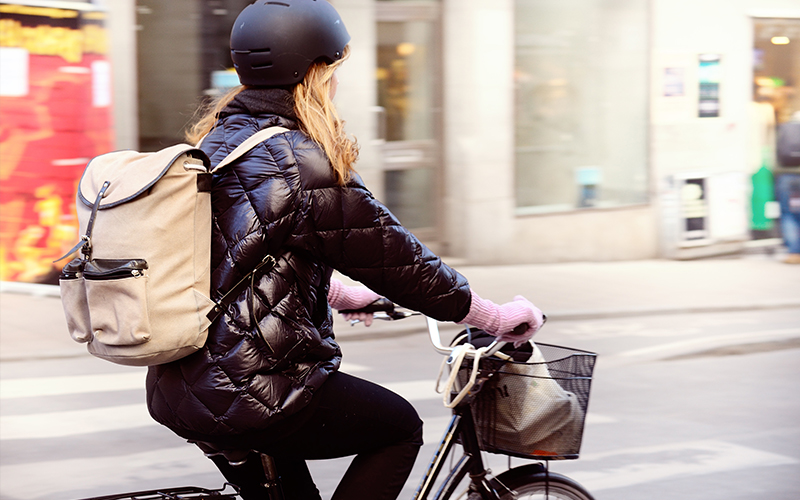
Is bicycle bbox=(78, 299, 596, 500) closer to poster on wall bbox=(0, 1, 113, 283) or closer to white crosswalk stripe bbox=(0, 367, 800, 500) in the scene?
white crosswalk stripe bbox=(0, 367, 800, 500)

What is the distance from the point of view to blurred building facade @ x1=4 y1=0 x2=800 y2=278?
10938 millimetres

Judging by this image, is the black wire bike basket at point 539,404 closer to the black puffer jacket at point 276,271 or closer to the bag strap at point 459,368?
the bag strap at point 459,368

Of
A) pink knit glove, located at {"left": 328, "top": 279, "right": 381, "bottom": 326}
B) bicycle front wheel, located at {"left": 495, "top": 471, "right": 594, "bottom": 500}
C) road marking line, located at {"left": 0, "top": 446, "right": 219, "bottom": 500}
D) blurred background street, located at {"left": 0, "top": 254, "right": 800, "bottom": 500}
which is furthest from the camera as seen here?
blurred background street, located at {"left": 0, "top": 254, "right": 800, "bottom": 500}

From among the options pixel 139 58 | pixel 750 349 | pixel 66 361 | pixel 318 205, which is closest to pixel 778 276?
pixel 750 349

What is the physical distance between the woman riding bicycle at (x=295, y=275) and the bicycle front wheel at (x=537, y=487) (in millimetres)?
362

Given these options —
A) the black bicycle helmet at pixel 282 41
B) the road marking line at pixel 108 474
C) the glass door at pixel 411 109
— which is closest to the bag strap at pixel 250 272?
the black bicycle helmet at pixel 282 41

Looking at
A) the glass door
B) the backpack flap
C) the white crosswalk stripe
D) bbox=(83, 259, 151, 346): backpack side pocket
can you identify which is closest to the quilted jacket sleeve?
the backpack flap

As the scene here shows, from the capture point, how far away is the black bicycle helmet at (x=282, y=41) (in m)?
2.39

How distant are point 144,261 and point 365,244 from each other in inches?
19.5

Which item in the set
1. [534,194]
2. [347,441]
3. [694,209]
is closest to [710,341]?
[534,194]

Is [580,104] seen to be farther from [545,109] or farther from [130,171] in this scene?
[130,171]

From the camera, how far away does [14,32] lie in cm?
910

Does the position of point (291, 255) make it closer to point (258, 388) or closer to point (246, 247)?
point (246, 247)

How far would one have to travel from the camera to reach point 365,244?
237 centimetres
